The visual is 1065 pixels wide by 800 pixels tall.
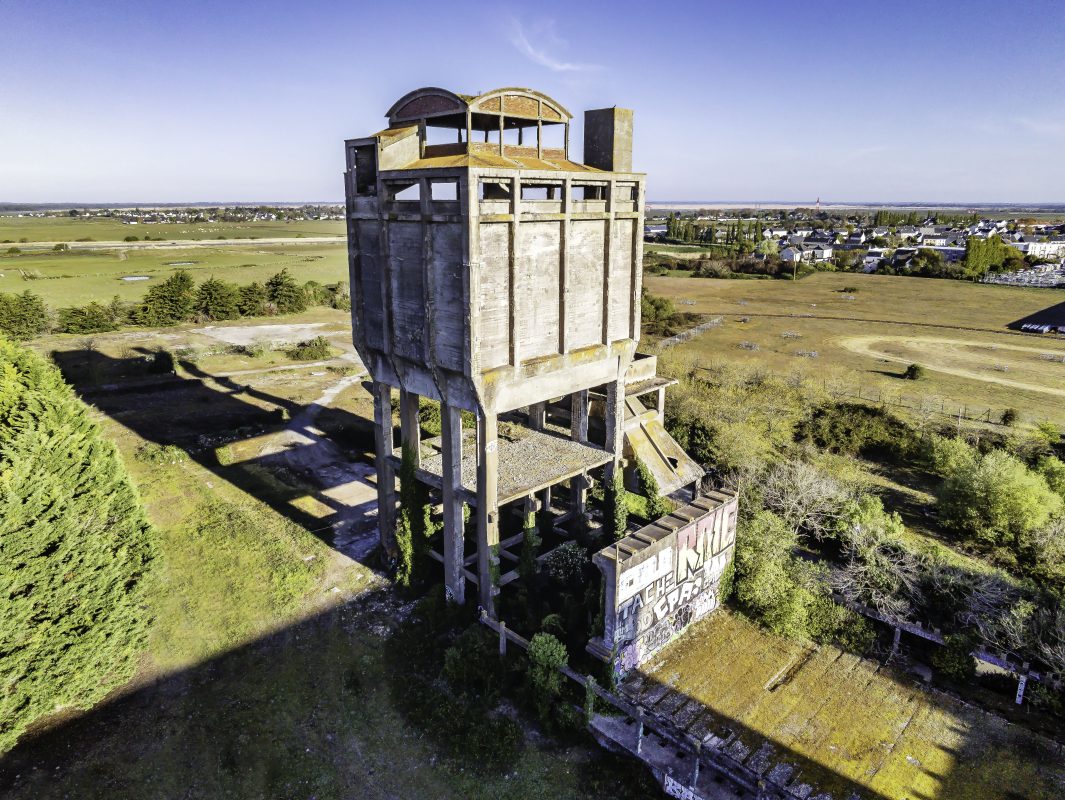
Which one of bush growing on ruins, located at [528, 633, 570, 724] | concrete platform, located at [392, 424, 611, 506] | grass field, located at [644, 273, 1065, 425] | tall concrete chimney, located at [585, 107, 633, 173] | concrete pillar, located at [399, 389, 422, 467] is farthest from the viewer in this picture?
grass field, located at [644, 273, 1065, 425]

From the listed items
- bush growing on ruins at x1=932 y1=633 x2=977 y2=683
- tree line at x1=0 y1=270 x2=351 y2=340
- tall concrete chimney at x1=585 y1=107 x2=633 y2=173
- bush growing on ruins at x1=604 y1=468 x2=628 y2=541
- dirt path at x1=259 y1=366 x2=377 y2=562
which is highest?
tall concrete chimney at x1=585 y1=107 x2=633 y2=173

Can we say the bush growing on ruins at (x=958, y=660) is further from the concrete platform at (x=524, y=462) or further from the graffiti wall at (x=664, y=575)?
the concrete platform at (x=524, y=462)

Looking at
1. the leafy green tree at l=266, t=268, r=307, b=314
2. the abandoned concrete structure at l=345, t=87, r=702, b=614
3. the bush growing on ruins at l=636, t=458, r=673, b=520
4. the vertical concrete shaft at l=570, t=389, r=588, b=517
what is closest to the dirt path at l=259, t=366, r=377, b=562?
the abandoned concrete structure at l=345, t=87, r=702, b=614

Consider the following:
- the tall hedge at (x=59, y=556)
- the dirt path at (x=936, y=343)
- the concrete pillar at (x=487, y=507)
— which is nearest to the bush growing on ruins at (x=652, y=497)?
the concrete pillar at (x=487, y=507)

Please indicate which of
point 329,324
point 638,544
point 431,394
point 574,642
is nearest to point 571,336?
point 431,394

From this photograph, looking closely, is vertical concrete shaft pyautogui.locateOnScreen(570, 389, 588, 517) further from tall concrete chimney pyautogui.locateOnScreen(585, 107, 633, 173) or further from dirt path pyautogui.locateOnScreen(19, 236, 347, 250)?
dirt path pyautogui.locateOnScreen(19, 236, 347, 250)

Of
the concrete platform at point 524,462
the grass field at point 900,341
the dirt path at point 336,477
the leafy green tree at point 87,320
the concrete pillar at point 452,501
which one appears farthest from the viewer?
the leafy green tree at point 87,320

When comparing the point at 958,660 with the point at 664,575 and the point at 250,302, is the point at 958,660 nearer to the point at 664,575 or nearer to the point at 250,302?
the point at 664,575
